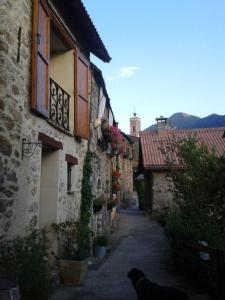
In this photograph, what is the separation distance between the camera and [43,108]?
20.5 feet

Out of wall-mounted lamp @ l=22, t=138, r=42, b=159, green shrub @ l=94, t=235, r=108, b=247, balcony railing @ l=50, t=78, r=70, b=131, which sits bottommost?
green shrub @ l=94, t=235, r=108, b=247

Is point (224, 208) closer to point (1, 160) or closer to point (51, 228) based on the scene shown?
point (51, 228)

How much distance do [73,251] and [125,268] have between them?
4.88 ft

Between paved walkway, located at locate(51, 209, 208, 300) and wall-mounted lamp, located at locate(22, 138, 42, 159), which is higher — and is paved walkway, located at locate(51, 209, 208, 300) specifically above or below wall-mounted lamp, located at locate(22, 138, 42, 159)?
below

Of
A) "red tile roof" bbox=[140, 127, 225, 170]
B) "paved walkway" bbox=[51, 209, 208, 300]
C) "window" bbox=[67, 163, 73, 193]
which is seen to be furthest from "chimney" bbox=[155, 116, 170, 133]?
"window" bbox=[67, 163, 73, 193]

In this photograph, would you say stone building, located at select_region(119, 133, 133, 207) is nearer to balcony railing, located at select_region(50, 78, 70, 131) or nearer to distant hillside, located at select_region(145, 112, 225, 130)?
distant hillside, located at select_region(145, 112, 225, 130)

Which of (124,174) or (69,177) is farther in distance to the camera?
(124,174)

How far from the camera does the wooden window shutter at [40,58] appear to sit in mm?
5934

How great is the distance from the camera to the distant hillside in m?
35.5

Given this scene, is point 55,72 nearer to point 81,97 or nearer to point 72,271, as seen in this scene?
point 81,97

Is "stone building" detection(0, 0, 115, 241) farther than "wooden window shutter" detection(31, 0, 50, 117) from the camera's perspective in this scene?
No

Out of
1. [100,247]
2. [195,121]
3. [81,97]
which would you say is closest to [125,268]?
[100,247]

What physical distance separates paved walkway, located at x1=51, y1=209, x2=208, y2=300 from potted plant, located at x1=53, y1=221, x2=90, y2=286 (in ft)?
0.76

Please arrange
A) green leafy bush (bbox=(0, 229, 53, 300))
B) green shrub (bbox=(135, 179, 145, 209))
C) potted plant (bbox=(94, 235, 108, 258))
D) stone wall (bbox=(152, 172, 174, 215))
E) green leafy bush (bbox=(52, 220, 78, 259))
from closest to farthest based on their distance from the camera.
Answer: green leafy bush (bbox=(0, 229, 53, 300)) < green leafy bush (bbox=(52, 220, 78, 259)) < potted plant (bbox=(94, 235, 108, 258)) < stone wall (bbox=(152, 172, 174, 215)) < green shrub (bbox=(135, 179, 145, 209))
